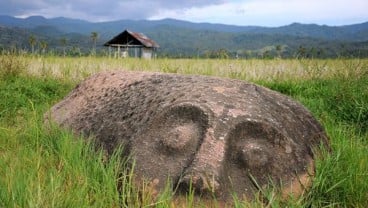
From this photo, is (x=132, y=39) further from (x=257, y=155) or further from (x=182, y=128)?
(x=257, y=155)

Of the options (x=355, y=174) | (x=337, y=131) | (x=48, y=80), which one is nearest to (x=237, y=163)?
(x=355, y=174)

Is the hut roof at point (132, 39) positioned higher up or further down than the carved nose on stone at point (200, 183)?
higher up

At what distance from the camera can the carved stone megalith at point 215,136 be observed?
2.52m

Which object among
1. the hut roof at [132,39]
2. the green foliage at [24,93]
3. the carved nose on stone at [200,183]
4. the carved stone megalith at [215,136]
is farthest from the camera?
the hut roof at [132,39]

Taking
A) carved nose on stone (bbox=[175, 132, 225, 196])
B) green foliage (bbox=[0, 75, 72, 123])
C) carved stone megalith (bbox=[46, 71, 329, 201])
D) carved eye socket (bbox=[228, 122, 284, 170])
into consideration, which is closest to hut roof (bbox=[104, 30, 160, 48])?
green foliage (bbox=[0, 75, 72, 123])

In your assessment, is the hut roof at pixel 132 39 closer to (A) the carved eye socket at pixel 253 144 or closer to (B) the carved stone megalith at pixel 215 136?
(B) the carved stone megalith at pixel 215 136

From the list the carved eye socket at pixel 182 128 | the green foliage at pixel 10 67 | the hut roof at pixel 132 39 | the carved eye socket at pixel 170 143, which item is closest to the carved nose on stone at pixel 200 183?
the carved eye socket at pixel 170 143

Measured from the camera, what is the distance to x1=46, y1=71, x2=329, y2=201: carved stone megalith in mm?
2524

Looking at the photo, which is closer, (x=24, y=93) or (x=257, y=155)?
(x=257, y=155)

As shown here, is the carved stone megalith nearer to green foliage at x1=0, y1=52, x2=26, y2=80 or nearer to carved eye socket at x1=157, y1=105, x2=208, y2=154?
carved eye socket at x1=157, y1=105, x2=208, y2=154

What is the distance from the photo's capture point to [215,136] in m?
2.61

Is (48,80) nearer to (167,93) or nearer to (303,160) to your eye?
(167,93)

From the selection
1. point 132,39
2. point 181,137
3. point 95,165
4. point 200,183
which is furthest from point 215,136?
point 132,39

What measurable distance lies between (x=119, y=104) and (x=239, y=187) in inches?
49.5
